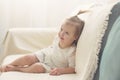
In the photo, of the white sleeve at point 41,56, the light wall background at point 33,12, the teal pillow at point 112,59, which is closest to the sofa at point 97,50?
the teal pillow at point 112,59

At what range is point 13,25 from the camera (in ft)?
9.05

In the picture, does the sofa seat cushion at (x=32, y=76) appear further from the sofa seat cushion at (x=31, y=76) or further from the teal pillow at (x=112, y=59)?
the teal pillow at (x=112, y=59)

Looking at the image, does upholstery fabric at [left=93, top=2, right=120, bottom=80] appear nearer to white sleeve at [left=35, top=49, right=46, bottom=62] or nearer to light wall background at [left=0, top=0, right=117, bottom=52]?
white sleeve at [left=35, top=49, right=46, bottom=62]

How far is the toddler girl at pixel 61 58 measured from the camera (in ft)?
5.44

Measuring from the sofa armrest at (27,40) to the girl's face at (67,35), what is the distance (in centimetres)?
48

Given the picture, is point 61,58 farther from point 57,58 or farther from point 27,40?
point 27,40

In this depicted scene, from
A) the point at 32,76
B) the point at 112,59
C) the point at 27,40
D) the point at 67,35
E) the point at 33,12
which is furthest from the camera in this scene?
the point at 33,12

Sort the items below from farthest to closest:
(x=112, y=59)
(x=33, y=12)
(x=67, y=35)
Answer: (x=33, y=12) → (x=67, y=35) → (x=112, y=59)

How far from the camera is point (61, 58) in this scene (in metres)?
1.71

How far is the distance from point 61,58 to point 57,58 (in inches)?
1.1

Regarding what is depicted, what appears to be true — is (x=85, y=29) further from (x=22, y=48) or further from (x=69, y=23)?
(x=22, y=48)

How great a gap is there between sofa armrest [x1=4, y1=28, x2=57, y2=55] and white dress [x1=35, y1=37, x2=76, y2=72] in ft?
1.25

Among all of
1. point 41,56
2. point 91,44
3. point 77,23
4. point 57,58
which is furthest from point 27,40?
point 91,44

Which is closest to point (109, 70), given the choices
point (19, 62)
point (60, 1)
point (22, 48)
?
point (19, 62)
